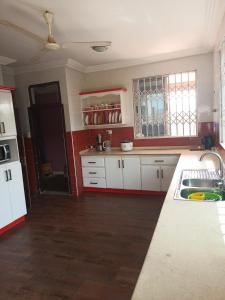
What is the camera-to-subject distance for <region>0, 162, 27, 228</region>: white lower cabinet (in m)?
2.99

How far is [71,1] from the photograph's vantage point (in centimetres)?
204

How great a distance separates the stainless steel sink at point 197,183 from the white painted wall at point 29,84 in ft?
8.47

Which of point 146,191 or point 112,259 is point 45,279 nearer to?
point 112,259

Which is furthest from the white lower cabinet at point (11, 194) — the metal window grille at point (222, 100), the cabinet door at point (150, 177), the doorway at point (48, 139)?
the metal window grille at point (222, 100)

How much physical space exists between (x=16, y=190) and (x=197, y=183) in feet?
8.21

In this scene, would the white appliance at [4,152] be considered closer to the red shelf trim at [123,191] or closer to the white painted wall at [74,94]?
the white painted wall at [74,94]

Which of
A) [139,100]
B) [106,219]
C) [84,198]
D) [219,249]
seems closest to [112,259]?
[106,219]

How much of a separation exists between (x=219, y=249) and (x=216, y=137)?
299 cm

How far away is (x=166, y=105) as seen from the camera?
13.9 feet

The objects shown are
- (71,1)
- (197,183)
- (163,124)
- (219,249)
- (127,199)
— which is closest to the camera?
(219,249)

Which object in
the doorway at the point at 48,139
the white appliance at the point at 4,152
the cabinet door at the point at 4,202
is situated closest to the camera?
the cabinet door at the point at 4,202

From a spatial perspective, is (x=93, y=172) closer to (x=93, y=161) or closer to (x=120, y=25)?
(x=93, y=161)

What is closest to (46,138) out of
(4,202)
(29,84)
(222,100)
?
(29,84)

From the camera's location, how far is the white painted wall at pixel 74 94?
4.14 meters
